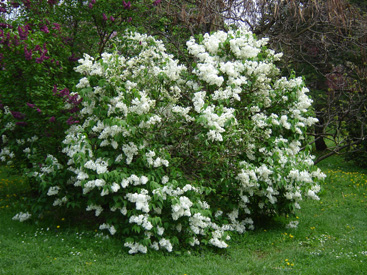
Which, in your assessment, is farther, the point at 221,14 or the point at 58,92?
the point at 221,14

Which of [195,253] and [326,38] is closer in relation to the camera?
[195,253]

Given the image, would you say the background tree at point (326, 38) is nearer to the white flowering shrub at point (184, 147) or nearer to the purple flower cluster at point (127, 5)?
the white flowering shrub at point (184, 147)

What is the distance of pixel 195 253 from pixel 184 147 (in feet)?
5.22

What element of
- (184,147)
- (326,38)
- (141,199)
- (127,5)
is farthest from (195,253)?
(326,38)

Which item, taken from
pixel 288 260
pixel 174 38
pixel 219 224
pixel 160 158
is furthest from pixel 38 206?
pixel 174 38

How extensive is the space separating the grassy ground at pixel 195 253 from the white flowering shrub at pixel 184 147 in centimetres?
25

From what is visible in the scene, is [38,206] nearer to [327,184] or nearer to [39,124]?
[39,124]

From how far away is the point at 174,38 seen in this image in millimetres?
10195

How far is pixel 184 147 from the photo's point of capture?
6098mm

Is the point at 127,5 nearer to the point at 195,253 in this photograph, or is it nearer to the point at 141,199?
the point at 141,199

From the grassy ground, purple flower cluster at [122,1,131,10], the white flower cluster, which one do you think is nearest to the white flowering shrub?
the white flower cluster

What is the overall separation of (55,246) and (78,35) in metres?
3.89

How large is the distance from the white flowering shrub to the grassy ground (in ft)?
0.82

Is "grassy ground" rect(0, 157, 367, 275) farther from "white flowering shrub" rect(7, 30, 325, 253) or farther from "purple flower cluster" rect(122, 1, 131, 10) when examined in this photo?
"purple flower cluster" rect(122, 1, 131, 10)
